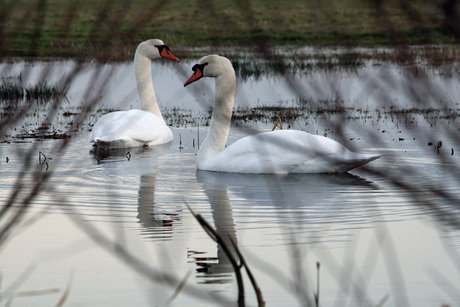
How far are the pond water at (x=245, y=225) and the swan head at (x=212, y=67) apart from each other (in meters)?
1.05

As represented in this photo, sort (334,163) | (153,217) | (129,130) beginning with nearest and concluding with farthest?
(153,217) < (334,163) < (129,130)

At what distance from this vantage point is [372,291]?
3652 millimetres

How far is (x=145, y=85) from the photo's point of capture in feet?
37.3

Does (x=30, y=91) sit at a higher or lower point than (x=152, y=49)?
lower

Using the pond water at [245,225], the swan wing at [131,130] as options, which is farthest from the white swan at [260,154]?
the swan wing at [131,130]

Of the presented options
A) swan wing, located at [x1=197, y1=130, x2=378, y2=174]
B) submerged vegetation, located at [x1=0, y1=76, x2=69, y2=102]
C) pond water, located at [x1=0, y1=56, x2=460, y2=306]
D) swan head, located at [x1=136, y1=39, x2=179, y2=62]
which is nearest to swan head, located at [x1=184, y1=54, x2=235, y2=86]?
swan wing, located at [x1=197, y1=130, x2=378, y2=174]

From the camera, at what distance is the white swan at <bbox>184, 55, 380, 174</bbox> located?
7230 mm

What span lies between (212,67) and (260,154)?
5.01 ft

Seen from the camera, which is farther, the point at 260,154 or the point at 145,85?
the point at 145,85

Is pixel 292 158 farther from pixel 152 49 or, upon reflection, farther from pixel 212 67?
pixel 152 49

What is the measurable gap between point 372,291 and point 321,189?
320 centimetres

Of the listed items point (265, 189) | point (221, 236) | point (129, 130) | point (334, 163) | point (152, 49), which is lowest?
point (221, 236)

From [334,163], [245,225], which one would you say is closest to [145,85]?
[334,163]

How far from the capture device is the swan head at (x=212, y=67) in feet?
26.2
